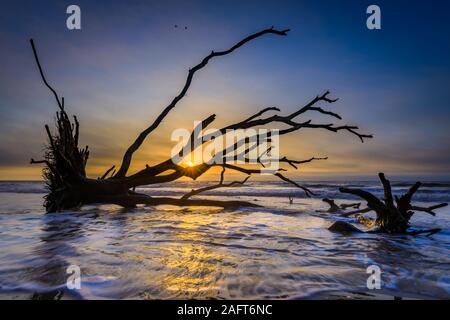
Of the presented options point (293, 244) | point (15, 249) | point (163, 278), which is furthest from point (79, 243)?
point (293, 244)

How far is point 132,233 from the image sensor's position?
16.4 feet

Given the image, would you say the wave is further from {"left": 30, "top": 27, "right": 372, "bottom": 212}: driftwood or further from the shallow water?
the shallow water

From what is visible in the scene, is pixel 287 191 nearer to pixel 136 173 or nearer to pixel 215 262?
pixel 136 173

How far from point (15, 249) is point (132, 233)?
1640 millimetres

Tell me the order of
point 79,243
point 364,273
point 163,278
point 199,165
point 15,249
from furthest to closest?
point 199,165, point 79,243, point 15,249, point 364,273, point 163,278

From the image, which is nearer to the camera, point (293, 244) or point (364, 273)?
point (364, 273)

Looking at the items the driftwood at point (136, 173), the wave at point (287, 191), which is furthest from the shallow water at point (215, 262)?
the wave at point (287, 191)

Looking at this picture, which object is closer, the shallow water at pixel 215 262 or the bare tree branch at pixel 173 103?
the shallow water at pixel 215 262

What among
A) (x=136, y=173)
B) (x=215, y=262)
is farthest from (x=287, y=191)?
(x=215, y=262)

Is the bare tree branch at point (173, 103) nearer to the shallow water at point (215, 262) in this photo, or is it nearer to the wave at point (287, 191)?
the shallow water at point (215, 262)

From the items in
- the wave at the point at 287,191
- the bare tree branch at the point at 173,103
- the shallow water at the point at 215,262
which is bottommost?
the wave at the point at 287,191

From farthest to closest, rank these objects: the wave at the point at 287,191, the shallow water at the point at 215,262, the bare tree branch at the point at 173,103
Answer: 1. the wave at the point at 287,191
2. the bare tree branch at the point at 173,103
3. the shallow water at the point at 215,262
